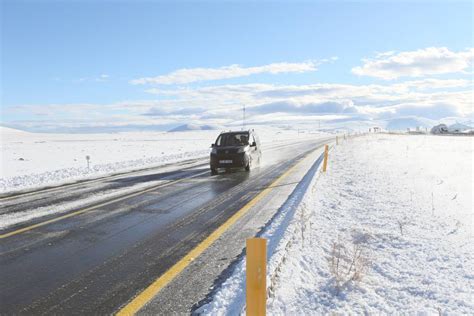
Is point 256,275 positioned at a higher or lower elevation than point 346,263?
higher

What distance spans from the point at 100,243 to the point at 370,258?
392 cm

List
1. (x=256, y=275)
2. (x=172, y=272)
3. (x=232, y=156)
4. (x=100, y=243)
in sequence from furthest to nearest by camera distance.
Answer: (x=232, y=156)
(x=100, y=243)
(x=172, y=272)
(x=256, y=275)

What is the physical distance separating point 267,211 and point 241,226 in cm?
134

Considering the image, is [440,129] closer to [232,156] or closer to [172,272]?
[232,156]

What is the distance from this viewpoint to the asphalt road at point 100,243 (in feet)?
12.9

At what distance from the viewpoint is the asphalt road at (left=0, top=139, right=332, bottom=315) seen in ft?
12.9

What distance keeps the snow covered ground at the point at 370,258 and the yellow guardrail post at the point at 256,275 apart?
59 centimetres

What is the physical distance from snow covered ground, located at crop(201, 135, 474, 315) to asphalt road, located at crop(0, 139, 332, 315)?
1.16 m

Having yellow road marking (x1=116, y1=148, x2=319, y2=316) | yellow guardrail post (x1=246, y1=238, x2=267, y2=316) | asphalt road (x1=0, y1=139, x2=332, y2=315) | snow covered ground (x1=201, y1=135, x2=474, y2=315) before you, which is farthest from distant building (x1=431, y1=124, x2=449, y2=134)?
yellow guardrail post (x1=246, y1=238, x2=267, y2=316)

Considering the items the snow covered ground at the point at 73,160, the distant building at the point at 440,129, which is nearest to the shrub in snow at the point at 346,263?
the snow covered ground at the point at 73,160

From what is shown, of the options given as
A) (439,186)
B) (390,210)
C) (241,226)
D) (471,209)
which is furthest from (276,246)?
(439,186)

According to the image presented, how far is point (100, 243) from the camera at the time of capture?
5684 millimetres

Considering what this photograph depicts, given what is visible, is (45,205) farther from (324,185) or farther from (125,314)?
(324,185)

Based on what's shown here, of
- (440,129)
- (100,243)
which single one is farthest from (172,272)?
(440,129)
